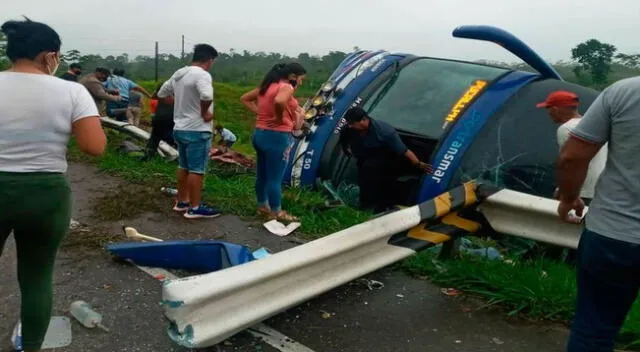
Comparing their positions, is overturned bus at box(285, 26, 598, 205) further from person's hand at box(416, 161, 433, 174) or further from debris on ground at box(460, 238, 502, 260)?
debris on ground at box(460, 238, 502, 260)

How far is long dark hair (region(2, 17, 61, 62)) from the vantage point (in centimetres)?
290

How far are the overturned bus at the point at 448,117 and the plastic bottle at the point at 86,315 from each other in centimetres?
327

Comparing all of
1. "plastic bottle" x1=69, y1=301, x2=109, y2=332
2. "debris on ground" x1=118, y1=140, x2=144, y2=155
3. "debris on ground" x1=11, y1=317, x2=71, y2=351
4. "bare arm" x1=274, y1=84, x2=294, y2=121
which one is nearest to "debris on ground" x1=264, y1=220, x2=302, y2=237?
"bare arm" x1=274, y1=84, x2=294, y2=121

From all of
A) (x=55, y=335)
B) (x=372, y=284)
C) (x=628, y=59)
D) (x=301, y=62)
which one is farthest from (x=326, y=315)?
(x=301, y=62)

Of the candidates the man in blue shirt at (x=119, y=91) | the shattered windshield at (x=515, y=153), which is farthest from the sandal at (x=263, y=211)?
the man in blue shirt at (x=119, y=91)

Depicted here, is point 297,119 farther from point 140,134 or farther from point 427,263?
point 140,134

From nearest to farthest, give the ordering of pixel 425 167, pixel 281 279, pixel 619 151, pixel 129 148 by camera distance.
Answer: pixel 619 151 → pixel 281 279 → pixel 425 167 → pixel 129 148

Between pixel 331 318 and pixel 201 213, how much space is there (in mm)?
2611

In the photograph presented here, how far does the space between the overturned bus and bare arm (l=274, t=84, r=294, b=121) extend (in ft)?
4.29

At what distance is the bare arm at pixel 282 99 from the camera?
18.4 ft

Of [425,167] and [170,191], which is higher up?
[425,167]

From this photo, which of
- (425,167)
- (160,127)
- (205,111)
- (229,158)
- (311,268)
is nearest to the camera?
(311,268)

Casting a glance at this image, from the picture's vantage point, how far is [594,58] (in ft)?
50.4

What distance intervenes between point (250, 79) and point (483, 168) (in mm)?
27684
